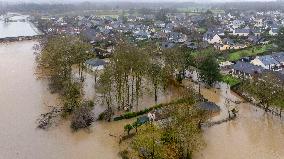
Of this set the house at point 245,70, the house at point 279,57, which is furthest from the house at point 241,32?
the house at point 245,70

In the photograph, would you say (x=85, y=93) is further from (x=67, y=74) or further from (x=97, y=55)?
(x=97, y=55)

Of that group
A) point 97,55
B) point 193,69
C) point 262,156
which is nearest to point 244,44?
point 193,69

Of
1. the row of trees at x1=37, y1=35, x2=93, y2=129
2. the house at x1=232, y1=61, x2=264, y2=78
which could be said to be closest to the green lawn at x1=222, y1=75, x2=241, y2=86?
the house at x1=232, y1=61, x2=264, y2=78

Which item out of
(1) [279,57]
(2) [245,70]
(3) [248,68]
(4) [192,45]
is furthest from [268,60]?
(4) [192,45]

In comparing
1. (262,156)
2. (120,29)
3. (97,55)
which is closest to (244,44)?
(97,55)

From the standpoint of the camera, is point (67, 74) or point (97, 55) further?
point (97, 55)

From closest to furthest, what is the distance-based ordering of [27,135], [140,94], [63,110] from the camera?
[27,135], [63,110], [140,94]

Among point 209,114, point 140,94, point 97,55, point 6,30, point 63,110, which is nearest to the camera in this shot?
point 209,114
